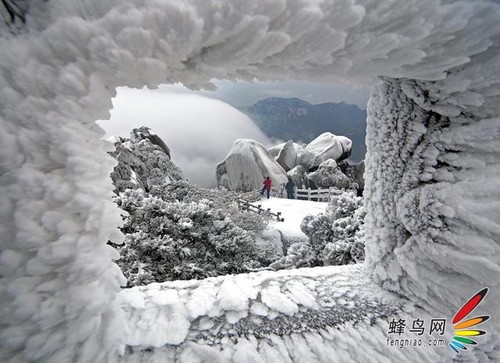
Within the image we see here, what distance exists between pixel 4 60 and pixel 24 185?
132 mm

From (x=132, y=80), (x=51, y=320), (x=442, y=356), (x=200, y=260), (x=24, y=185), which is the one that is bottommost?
(x=200, y=260)

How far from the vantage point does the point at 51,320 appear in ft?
1.27

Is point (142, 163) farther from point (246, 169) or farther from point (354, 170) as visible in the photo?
point (354, 170)

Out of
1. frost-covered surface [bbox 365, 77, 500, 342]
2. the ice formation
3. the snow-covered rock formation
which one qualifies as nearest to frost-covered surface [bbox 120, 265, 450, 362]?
the ice formation

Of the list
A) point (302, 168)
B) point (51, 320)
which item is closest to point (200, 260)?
point (51, 320)

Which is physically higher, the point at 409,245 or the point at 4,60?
the point at 4,60

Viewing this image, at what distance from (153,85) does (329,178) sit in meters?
8.22

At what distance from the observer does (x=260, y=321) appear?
0.61m

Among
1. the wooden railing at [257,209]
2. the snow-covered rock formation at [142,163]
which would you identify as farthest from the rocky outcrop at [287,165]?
the wooden railing at [257,209]

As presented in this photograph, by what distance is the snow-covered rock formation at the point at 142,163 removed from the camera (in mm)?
3828

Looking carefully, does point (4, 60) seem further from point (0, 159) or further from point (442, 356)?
point (442, 356)

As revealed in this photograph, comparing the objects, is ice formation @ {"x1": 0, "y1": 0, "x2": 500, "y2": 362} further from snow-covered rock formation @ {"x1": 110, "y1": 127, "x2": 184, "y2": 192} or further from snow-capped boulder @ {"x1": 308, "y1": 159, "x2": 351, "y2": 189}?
snow-capped boulder @ {"x1": 308, "y1": 159, "x2": 351, "y2": 189}

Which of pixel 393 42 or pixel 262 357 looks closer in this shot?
pixel 393 42

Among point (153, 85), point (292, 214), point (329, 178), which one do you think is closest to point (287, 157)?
point (329, 178)
